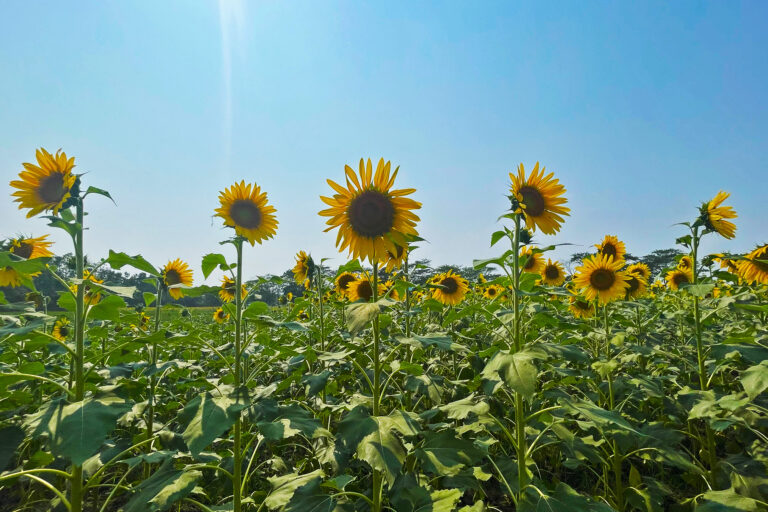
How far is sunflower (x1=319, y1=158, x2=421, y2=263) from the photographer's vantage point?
7.09ft

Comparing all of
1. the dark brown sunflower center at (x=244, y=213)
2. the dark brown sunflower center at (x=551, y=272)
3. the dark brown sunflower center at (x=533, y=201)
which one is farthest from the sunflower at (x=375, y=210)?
the dark brown sunflower center at (x=551, y=272)

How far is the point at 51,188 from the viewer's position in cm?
211

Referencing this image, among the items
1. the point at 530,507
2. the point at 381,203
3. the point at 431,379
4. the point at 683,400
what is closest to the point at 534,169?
the point at 381,203

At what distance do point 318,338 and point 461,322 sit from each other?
184 centimetres

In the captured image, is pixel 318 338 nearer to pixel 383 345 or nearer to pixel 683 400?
pixel 383 345

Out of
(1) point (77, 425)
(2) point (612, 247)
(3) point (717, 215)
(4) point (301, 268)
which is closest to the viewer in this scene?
(1) point (77, 425)

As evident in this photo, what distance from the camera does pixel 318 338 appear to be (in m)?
4.23

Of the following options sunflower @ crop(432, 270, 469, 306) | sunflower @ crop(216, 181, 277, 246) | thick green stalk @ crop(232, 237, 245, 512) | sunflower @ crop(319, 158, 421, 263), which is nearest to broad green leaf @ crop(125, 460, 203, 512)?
thick green stalk @ crop(232, 237, 245, 512)

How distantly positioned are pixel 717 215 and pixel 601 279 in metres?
1.09

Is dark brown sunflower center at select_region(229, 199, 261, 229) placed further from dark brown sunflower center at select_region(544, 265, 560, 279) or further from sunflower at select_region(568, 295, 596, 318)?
dark brown sunflower center at select_region(544, 265, 560, 279)

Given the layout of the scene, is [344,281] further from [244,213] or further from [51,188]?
[51,188]

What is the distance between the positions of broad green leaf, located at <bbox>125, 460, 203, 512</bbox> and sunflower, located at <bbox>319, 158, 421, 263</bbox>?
1.36 meters

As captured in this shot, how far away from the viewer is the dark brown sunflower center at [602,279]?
11.9ft

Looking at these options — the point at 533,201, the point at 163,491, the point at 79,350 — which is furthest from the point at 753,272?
the point at 79,350
